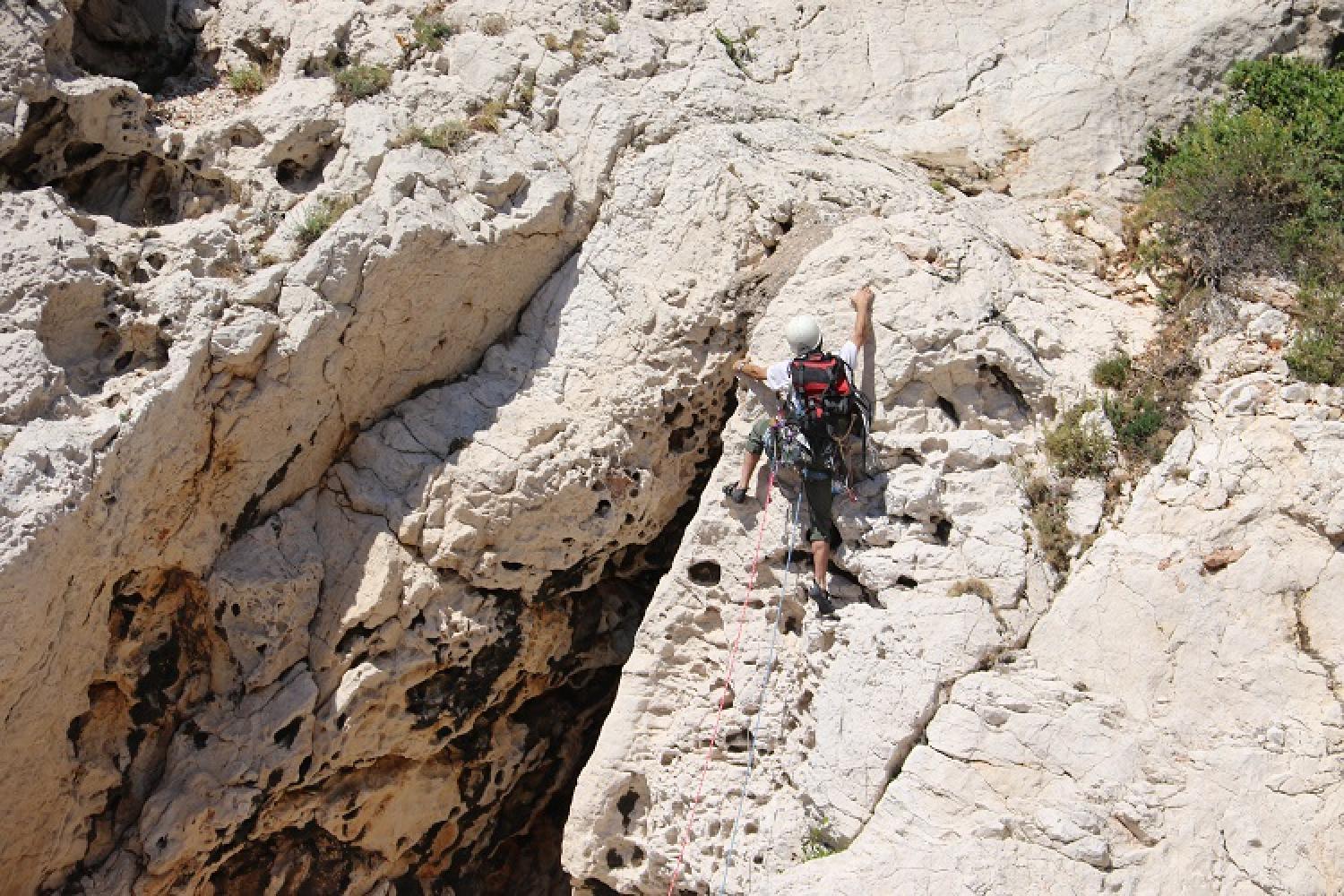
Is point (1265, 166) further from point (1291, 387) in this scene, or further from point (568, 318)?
point (568, 318)

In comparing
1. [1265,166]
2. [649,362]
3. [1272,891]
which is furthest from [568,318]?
[1272,891]

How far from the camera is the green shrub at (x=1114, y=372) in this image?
813 centimetres

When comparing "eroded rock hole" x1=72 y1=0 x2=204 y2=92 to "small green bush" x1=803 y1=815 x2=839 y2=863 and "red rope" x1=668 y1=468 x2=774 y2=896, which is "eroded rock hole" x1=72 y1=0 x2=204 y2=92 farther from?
"small green bush" x1=803 y1=815 x2=839 y2=863

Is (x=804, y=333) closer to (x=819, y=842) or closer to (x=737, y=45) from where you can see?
(x=819, y=842)

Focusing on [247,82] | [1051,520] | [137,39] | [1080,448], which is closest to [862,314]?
[1080,448]

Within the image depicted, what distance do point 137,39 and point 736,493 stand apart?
253 inches

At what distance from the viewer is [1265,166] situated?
8.68 meters

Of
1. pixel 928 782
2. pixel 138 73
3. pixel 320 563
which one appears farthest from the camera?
pixel 138 73

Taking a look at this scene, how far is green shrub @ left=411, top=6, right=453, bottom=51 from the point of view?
10.2 meters

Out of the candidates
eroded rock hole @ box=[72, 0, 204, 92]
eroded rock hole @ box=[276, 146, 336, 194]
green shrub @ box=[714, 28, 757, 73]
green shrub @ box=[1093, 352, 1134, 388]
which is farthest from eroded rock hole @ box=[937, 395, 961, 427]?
eroded rock hole @ box=[72, 0, 204, 92]

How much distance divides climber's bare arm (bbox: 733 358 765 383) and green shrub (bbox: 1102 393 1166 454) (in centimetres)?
228

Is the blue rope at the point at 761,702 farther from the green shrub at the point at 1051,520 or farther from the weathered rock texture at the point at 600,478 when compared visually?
the green shrub at the point at 1051,520

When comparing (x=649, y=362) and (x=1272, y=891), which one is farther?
(x=649, y=362)

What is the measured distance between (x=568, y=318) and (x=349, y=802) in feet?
13.2
